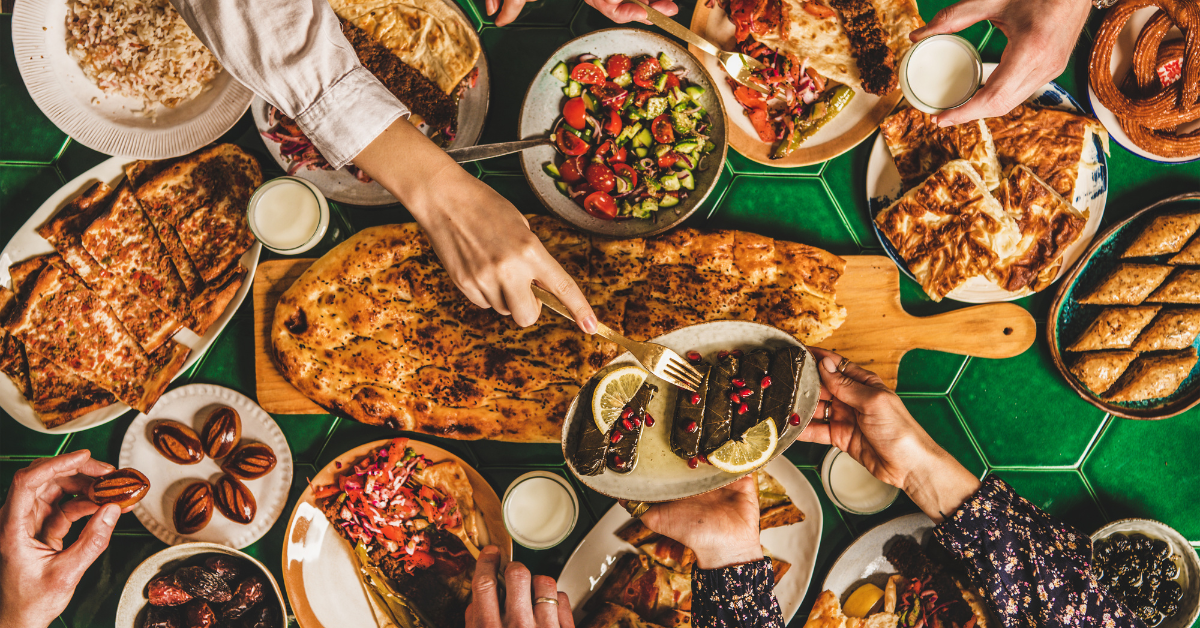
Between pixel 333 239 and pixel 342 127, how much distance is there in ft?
6.30

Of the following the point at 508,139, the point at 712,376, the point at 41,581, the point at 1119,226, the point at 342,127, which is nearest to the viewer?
the point at 342,127

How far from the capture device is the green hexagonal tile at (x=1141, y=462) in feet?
16.3

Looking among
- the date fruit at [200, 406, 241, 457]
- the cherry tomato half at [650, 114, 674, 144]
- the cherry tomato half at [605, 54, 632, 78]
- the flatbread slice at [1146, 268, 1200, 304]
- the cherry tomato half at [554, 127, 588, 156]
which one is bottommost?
the date fruit at [200, 406, 241, 457]

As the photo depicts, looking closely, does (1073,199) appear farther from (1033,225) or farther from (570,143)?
(570,143)

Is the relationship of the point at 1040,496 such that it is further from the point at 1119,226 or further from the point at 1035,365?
the point at 1119,226

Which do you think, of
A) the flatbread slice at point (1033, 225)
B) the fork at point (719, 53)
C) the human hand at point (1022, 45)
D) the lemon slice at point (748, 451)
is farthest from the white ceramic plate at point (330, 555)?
the human hand at point (1022, 45)

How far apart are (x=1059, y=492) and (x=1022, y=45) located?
3.58m

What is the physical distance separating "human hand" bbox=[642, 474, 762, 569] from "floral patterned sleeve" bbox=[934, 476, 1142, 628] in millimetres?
1324

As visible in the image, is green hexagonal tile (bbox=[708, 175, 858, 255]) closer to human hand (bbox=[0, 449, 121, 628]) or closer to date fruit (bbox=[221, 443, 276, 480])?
date fruit (bbox=[221, 443, 276, 480])

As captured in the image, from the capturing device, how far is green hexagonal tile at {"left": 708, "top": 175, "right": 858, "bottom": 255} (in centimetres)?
478

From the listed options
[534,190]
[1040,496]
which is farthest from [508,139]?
[1040,496]

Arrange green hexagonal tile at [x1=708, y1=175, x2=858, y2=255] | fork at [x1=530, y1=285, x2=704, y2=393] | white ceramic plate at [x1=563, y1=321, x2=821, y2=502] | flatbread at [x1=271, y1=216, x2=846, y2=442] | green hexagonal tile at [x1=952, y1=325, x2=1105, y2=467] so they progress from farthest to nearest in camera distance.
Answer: green hexagonal tile at [x1=952, y1=325, x2=1105, y2=467], green hexagonal tile at [x1=708, y1=175, x2=858, y2=255], flatbread at [x1=271, y1=216, x2=846, y2=442], white ceramic plate at [x1=563, y1=321, x2=821, y2=502], fork at [x1=530, y1=285, x2=704, y2=393]

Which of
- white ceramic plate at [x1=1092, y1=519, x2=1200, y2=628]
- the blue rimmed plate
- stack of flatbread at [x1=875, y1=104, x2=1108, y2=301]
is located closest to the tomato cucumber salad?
stack of flatbread at [x1=875, y1=104, x2=1108, y2=301]

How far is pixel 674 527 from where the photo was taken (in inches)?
161
